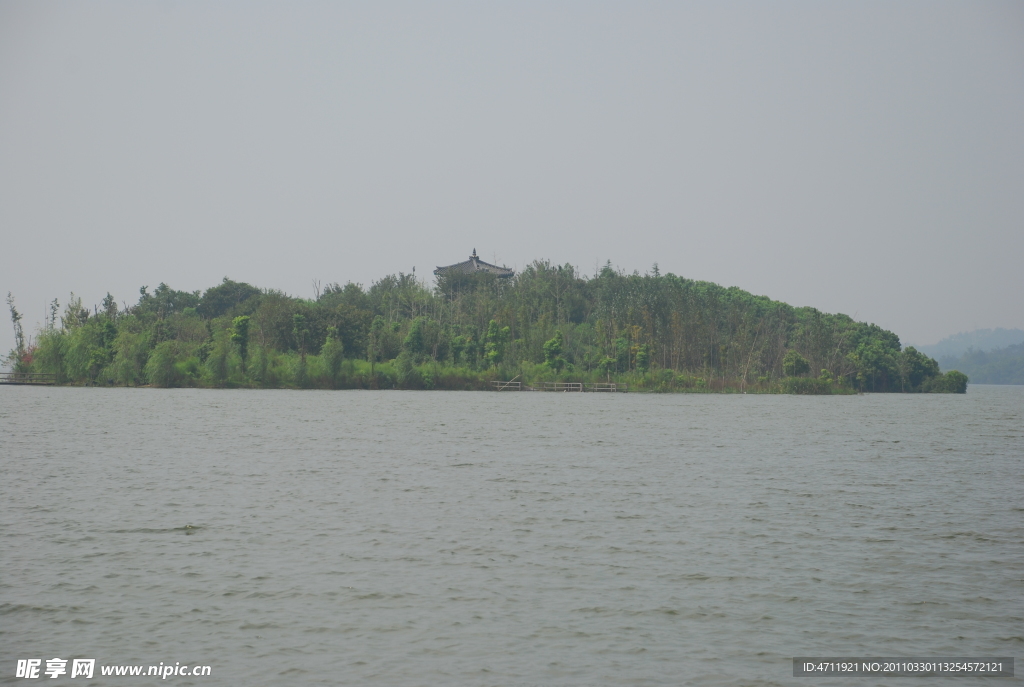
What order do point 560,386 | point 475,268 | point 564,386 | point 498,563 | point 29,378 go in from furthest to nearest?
point 475,268 < point 560,386 < point 564,386 < point 29,378 < point 498,563

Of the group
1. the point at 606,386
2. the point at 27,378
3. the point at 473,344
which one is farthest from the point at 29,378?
the point at 606,386

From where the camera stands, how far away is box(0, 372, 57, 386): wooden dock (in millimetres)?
83938

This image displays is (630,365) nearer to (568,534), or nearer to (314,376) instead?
(314,376)

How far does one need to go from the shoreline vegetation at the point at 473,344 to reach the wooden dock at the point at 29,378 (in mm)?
734

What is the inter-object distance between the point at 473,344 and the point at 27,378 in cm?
4703

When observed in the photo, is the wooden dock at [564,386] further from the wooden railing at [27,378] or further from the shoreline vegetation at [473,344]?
the wooden railing at [27,378]

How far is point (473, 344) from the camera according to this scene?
9244 centimetres

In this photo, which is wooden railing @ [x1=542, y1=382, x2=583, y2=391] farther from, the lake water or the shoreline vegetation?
the lake water

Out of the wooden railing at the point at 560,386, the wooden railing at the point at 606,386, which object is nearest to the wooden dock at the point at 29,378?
the wooden railing at the point at 560,386

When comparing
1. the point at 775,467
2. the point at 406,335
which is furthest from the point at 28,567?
the point at 406,335

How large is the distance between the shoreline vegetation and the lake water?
5792cm

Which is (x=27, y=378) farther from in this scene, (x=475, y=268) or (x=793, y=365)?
(x=793, y=365)

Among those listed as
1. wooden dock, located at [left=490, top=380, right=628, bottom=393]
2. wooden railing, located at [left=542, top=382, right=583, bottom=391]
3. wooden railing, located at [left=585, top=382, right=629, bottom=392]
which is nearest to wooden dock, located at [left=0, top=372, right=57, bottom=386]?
wooden dock, located at [left=490, top=380, right=628, bottom=393]

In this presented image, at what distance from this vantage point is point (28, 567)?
1167cm
